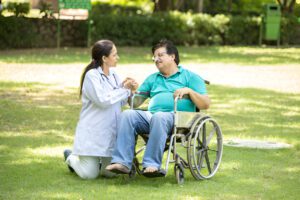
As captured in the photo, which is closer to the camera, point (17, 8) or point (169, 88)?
point (169, 88)

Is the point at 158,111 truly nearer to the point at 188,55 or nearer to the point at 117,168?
the point at 117,168

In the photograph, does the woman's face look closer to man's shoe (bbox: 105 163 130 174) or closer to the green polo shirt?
the green polo shirt

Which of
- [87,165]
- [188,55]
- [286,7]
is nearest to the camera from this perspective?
[87,165]

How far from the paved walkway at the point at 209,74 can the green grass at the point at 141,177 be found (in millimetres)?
2179

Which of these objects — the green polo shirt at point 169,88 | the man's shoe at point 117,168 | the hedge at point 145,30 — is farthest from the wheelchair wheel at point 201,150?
the hedge at point 145,30

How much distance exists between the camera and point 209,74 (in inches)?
668

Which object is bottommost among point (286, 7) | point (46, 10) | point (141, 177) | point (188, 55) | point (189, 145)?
point (188, 55)

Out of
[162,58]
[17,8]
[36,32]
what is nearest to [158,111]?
[162,58]

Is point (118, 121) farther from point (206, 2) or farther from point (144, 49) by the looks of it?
point (206, 2)

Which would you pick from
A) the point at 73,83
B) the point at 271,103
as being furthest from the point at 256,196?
the point at 73,83

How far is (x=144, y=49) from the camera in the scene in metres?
24.2

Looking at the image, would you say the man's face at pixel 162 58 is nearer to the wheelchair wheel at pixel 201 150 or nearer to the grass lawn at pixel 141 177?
the wheelchair wheel at pixel 201 150

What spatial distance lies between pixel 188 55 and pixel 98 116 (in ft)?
50.3

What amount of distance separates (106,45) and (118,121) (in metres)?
0.66
